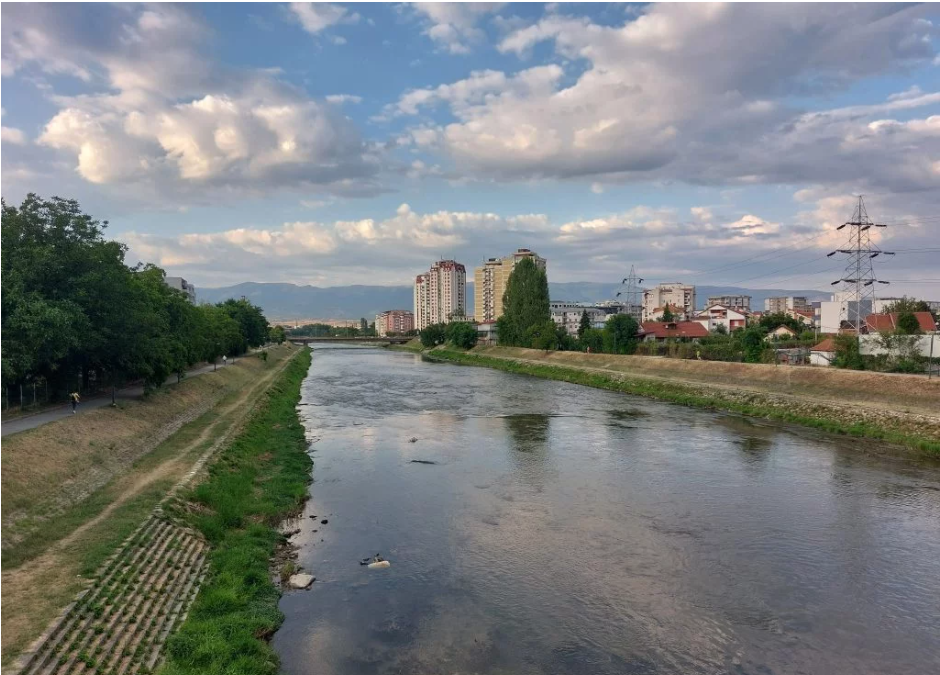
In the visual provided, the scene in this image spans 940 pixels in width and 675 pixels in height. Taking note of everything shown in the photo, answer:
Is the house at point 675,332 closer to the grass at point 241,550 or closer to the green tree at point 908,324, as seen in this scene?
the green tree at point 908,324

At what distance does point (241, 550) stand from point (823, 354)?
4135 cm

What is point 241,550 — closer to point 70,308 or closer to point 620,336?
point 70,308

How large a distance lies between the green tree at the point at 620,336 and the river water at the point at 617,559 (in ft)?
112

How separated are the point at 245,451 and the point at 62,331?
25.6 feet

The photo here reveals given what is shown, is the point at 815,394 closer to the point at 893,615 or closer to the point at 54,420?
the point at 893,615

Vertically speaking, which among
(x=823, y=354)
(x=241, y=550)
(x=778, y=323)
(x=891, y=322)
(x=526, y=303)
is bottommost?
(x=241, y=550)

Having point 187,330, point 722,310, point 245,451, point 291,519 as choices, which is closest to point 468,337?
point 722,310

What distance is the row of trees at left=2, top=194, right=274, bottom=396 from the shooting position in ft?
59.1

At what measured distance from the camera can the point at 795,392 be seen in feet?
115

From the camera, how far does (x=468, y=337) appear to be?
95.1m

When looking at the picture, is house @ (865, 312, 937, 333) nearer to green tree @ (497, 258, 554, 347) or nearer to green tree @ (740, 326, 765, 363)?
green tree @ (740, 326, 765, 363)

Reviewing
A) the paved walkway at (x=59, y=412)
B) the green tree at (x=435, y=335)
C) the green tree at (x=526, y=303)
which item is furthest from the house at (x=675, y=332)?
the paved walkway at (x=59, y=412)

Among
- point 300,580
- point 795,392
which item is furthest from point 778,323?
point 300,580

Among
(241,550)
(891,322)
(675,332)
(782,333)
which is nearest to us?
(241,550)
